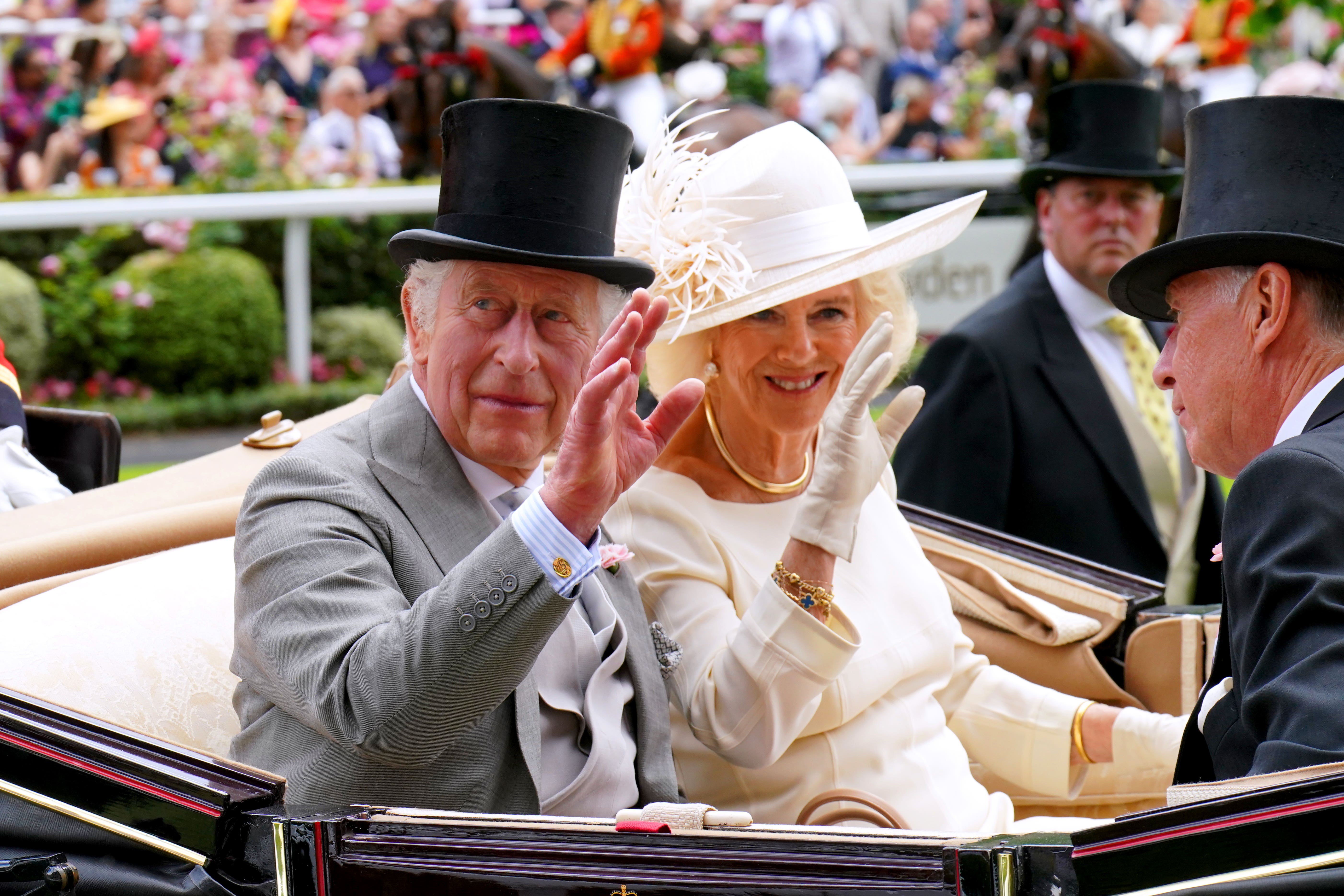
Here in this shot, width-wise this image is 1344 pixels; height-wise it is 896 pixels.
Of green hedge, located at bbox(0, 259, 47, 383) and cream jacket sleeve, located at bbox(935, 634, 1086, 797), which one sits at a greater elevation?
cream jacket sleeve, located at bbox(935, 634, 1086, 797)

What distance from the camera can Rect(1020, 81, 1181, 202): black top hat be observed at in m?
4.26

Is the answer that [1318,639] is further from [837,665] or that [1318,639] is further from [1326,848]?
[837,665]

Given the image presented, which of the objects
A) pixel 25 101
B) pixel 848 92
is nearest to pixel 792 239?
pixel 25 101

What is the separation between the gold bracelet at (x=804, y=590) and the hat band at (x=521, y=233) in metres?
0.54

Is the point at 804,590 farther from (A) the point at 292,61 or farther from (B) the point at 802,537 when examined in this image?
(A) the point at 292,61

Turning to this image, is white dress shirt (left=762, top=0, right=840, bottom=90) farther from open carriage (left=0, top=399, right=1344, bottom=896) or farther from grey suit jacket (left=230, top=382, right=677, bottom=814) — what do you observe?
grey suit jacket (left=230, top=382, right=677, bottom=814)

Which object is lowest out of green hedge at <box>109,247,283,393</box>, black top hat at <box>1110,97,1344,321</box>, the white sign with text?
green hedge at <box>109,247,283,393</box>

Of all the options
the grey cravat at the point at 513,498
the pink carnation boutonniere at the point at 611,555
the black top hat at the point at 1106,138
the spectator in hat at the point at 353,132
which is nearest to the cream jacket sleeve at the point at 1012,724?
the pink carnation boutonniere at the point at 611,555

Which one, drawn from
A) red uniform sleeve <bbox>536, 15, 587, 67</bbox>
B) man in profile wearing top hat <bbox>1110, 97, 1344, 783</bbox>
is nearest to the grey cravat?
man in profile wearing top hat <bbox>1110, 97, 1344, 783</bbox>

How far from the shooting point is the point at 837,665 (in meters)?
2.20

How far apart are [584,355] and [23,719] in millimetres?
833

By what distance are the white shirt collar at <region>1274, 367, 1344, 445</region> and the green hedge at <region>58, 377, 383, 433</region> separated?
637 cm

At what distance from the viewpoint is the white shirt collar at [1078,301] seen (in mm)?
4004

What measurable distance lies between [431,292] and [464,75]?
26.9ft
